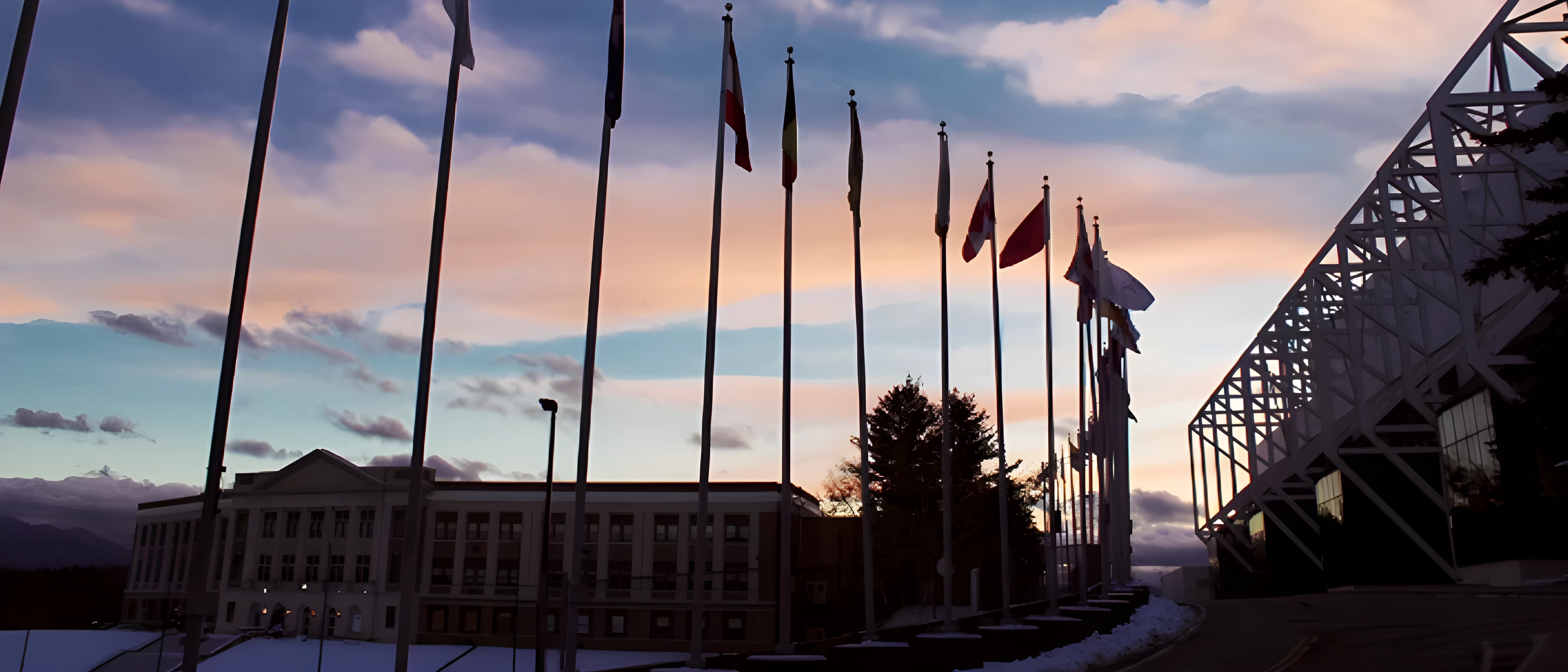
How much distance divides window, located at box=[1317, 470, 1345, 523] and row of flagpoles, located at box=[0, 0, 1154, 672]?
41.3 metres

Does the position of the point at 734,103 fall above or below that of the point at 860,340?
above

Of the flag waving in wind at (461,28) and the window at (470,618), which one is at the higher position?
the flag waving in wind at (461,28)

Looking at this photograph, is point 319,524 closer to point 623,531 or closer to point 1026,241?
point 623,531

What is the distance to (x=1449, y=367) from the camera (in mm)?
55844

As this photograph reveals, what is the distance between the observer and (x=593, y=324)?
20031 mm

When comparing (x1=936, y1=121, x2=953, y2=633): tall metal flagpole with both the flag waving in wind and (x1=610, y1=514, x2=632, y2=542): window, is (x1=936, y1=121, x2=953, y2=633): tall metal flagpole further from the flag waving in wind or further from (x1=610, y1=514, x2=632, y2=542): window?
(x1=610, y1=514, x2=632, y2=542): window

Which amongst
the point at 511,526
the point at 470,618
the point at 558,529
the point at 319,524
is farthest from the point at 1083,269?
the point at 319,524

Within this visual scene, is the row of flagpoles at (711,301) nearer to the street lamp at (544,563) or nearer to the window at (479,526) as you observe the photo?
the street lamp at (544,563)

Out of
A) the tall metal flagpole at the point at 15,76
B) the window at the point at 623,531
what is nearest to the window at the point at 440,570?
the window at the point at 623,531

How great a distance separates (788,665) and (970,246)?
15.0m

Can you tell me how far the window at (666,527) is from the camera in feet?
275

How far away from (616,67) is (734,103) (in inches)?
102

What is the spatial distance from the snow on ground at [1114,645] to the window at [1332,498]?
128 ft

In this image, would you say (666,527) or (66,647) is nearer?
(66,647)
